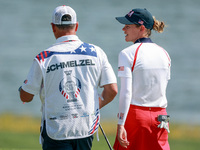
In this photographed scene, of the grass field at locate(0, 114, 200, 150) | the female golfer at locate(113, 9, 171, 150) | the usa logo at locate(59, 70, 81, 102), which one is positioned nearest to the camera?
the usa logo at locate(59, 70, 81, 102)

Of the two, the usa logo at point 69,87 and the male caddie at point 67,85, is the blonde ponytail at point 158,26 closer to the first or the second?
the male caddie at point 67,85

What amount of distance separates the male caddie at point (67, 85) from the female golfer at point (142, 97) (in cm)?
25

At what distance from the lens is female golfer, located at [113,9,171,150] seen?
3809mm

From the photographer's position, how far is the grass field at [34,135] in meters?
9.05

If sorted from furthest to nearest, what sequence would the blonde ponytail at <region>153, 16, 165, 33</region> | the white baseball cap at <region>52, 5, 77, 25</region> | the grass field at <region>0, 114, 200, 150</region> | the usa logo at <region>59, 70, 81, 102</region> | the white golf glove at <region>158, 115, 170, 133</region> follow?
the grass field at <region>0, 114, 200, 150</region>
the blonde ponytail at <region>153, 16, 165, 33</region>
the white golf glove at <region>158, 115, 170, 133</region>
the white baseball cap at <region>52, 5, 77, 25</region>
the usa logo at <region>59, 70, 81, 102</region>

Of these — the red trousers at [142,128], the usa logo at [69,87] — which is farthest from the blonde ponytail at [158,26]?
the usa logo at [69,87]

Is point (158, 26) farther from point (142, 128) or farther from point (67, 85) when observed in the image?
point (67, 85)

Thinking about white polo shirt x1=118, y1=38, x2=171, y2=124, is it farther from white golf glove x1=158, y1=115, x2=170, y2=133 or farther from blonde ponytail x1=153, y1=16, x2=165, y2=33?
blonde ponytail x1=153, y1=16, x2=165, y2=33

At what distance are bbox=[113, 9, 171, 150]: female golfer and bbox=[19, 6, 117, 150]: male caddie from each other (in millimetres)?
249

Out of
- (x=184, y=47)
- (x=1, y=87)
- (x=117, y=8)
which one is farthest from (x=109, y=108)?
(x=117, y=8)

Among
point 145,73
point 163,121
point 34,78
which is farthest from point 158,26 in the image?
point 34,78

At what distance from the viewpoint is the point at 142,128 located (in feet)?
12.8

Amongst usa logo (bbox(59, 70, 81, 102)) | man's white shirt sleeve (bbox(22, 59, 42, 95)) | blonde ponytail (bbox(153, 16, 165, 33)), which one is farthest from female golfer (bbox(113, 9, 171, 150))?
man's white shirt sleeve (bbox(22, 59, 42, 95))

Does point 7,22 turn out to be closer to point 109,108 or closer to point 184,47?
point 184,47
